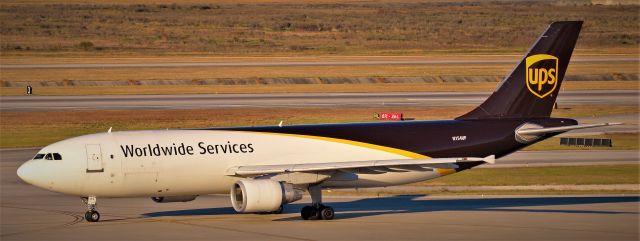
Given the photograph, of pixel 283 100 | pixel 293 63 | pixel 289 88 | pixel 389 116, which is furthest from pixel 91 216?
pixel 293 63

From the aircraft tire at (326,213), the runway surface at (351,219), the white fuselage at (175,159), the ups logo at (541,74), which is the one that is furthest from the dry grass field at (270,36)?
the aircraft tire at (326,213)

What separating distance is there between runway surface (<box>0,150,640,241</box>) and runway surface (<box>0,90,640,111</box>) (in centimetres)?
4209

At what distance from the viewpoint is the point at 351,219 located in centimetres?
4116

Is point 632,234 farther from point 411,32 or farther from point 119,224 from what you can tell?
point 411,32

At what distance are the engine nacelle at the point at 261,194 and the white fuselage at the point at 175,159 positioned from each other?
171 centimetres

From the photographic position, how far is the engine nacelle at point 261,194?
37969 millimetres

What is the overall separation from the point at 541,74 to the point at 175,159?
15275 mm

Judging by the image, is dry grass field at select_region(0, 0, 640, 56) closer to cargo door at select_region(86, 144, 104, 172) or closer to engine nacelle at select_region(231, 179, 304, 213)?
engine nacelle at select_region(231, 179, 304, 213)

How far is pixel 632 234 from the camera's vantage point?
36594 mm

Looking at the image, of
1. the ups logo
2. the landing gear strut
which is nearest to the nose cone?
the landing gear strut

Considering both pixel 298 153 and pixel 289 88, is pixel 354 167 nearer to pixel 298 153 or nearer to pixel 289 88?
pixel 298 153

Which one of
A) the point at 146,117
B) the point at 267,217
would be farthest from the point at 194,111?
the point at 267,217

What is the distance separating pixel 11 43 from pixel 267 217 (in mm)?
128546

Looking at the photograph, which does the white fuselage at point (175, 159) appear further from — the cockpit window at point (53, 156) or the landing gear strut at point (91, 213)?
the landing gear strut at point (91, 213)
